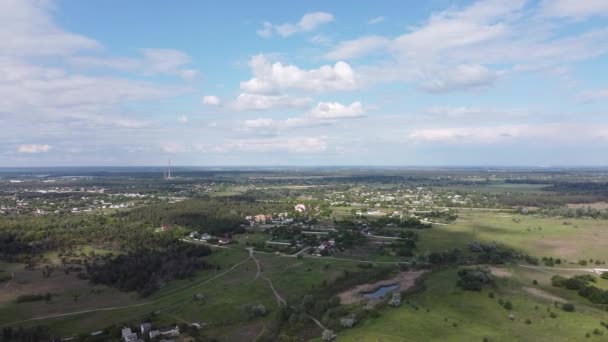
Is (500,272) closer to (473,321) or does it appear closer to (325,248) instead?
(473,321)

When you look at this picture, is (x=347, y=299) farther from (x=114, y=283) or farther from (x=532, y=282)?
(x=114, y=283)


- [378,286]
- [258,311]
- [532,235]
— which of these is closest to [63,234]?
[258,311]

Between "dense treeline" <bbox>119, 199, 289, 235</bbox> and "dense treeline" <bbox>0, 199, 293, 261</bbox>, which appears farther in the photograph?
"dense treeline" <bbox>119, 199, 289, 235</bbox>

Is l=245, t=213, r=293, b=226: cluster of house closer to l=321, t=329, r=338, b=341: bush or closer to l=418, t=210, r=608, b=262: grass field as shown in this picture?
l=418, t=210, r=608, b=262: grass field

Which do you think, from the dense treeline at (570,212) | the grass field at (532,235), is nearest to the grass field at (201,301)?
the grass field at (532,235)

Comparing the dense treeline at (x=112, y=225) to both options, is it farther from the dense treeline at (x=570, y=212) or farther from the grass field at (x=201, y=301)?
the dense treeline at (x=570, y=212)

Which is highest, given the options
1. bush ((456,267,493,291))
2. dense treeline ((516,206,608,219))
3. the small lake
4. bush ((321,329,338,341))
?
dense treeline ((516,206,608,219))

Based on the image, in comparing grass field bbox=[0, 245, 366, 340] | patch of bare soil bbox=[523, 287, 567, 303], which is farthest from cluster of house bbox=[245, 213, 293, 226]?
patch of bare soil bbox=[523, 287, 567, 303]
